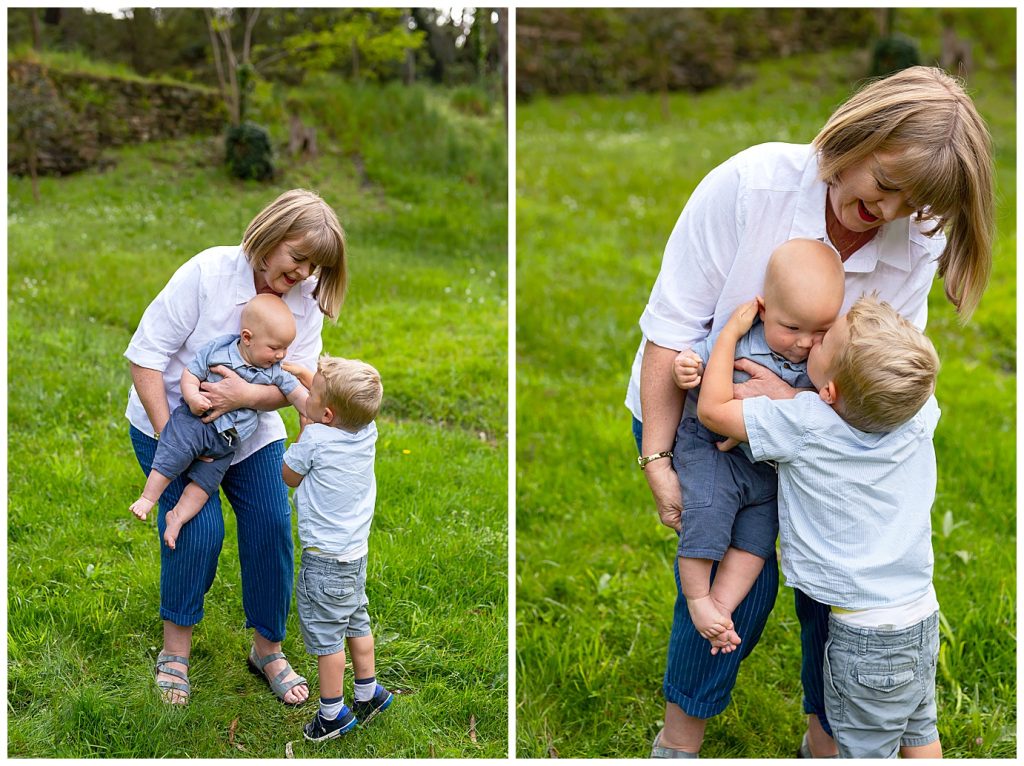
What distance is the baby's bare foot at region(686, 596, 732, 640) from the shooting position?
2279mm

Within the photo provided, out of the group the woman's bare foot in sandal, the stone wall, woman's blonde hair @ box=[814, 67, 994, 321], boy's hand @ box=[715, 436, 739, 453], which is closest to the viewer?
woman's blonde hair @ box=[814, 67, 994, 321]

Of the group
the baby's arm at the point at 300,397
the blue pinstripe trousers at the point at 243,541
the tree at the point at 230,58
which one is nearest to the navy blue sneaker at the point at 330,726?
the blue pinstripe trousers at the point at 243,541

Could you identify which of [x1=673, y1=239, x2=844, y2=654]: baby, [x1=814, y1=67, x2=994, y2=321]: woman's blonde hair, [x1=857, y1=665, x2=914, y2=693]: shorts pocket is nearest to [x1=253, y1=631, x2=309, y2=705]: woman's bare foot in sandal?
[x1=673, y1=239, x2=844, y2=654]: baby

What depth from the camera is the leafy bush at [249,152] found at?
4.26 metres

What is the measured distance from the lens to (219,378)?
A: 8.43ft

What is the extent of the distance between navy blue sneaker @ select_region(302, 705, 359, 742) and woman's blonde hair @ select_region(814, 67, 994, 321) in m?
1.91

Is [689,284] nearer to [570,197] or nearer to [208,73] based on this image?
[208,73]

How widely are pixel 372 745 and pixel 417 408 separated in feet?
5.91

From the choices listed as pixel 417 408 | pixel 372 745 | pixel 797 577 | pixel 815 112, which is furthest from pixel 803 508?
pixel 815 112

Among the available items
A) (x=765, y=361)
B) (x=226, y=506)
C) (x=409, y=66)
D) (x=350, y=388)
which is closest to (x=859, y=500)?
(x=765, y=361)

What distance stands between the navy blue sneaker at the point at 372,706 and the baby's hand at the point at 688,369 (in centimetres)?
133

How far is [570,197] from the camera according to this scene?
8156 mm

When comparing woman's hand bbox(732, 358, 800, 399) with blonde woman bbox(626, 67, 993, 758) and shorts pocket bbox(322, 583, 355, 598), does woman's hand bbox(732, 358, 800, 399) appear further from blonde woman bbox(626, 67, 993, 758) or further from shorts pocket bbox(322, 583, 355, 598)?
shorts pocket bbox(322, 583, 355, 598)

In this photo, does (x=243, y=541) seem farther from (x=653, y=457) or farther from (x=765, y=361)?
(x=765, y=361)
